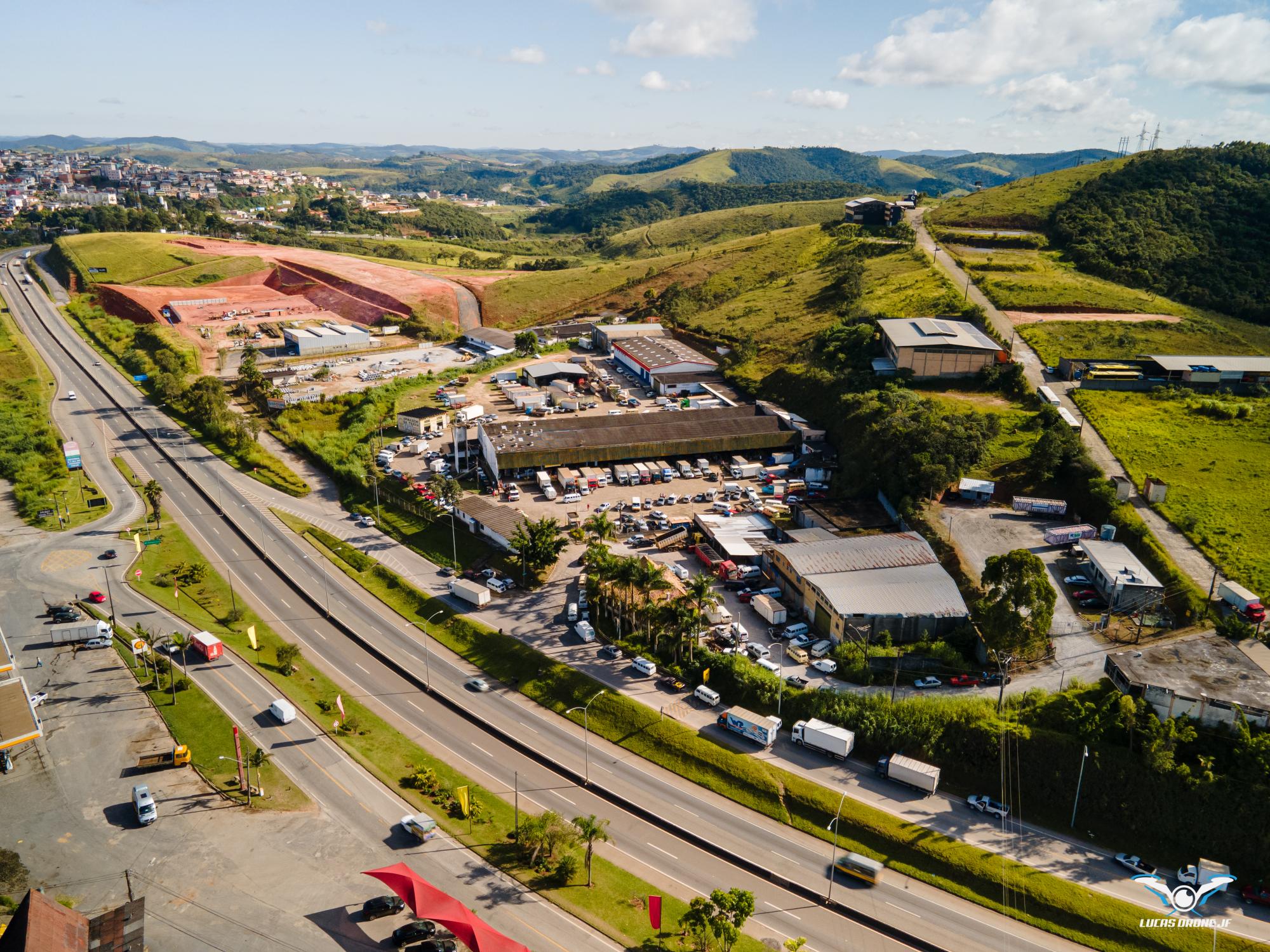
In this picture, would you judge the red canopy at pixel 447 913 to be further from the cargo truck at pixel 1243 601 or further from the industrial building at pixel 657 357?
the industrial building at pixel 657 357

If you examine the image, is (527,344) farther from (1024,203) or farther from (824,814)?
(824,814)

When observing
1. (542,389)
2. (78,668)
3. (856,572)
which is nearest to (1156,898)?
(856,572)

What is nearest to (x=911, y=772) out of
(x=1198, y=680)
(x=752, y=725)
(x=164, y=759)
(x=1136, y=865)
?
(x=752, y=725)

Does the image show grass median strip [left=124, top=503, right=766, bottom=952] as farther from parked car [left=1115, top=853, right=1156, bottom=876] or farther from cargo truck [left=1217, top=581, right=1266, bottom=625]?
cargo truck [left=1217, top=581, right=1266, bottom=625]

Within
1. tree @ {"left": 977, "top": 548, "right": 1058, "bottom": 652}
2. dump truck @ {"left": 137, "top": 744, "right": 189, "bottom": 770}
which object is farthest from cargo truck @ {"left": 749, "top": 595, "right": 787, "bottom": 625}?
dump truck @ {"left": 137, "top": 744, "right": 189, "bottom": 770}

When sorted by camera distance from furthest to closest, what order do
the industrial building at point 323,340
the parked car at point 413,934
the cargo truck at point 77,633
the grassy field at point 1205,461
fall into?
the industrial building at point 323,340 → the grassy field at point 1205,461 → the cargo truck at point 77,633 → the parked car at point 413,934

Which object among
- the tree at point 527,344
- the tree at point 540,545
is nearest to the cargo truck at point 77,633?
the tree at point 540,545
